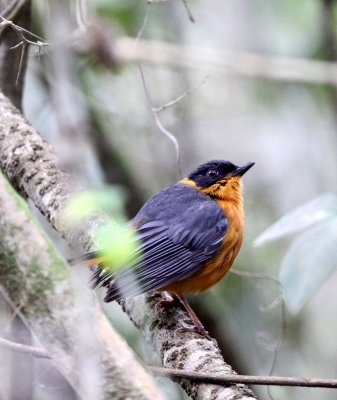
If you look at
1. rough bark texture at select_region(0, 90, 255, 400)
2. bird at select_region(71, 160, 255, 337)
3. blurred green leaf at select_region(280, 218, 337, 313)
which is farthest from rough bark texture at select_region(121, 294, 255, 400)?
blurred green leaf at select_region(280, 218, 337, 313)

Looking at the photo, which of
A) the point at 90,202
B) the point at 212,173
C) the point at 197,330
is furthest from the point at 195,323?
the point at 90,202

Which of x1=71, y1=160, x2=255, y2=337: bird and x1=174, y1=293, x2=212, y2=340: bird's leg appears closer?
x1=174, y1=293, x2=212, y2=340: bird's leg

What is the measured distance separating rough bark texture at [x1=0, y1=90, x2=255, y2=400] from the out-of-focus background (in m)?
0.30

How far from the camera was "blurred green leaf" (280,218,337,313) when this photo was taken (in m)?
3.38

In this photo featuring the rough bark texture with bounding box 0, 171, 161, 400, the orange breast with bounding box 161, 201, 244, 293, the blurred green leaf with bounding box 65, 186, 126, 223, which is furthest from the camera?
the orange breast with bounding box 161, 201, 244, 293

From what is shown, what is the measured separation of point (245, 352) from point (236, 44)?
9.93ft

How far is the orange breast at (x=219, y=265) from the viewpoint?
4.09 metres

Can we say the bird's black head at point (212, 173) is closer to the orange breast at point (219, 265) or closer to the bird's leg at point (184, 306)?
the orange breast at point (219, 265)

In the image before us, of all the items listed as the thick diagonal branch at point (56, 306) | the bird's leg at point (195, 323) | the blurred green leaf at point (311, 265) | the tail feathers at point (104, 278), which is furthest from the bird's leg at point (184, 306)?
the thick diagonal branch at point (56, 306)

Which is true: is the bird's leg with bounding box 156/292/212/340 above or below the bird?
below

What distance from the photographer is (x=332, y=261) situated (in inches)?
135

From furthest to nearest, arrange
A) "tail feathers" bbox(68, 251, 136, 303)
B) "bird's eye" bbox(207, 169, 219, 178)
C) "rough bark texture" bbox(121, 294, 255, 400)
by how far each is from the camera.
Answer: "bird's eye" bbox(207, 169, 219, 178) < "tail feathers" bbox(68, 251, 136, 303) < "rough bark texture" bbox(121, 294, 255, 400)

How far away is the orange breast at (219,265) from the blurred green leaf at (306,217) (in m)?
0.66

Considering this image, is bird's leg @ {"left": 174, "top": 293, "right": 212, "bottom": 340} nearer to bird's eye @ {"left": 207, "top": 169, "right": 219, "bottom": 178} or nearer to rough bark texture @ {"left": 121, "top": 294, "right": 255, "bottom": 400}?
rough bark texture @ {"left": 121, "top": 294, "right": 255, "bottom": 400}
